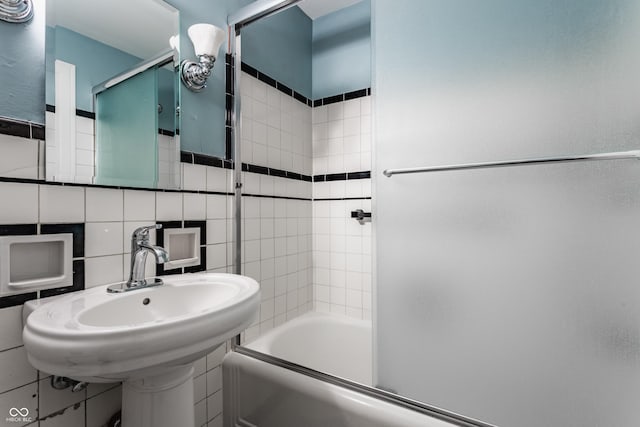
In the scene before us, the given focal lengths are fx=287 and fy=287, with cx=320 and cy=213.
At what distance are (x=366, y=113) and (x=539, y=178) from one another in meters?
1.23

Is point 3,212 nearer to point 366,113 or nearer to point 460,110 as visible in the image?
point 460,110

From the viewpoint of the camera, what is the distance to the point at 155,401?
750 millimetres

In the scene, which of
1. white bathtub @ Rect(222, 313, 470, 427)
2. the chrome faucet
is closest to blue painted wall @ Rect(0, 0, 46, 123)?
the chrome faucet

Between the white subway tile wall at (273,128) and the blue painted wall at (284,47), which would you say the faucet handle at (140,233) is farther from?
the blue painted wall at (284,47)

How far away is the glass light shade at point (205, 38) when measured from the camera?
1.13 metres

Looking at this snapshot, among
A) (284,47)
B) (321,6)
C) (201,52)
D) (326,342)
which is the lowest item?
(326,342)

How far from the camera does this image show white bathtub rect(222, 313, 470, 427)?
3.03 feet

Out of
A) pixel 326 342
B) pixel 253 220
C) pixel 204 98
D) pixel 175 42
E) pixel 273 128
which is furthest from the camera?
pixel 326 342

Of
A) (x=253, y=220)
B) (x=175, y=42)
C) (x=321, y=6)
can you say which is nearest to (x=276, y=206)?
(x=253, y=220)

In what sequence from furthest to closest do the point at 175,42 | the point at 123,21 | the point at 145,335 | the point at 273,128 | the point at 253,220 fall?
1. the point at 273,128
2. the point at 253,220
3. the point at 175,42
4. the point at 123,21
5. the point at 145,335

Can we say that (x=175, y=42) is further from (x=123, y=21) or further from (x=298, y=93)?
(x=298, y=93)

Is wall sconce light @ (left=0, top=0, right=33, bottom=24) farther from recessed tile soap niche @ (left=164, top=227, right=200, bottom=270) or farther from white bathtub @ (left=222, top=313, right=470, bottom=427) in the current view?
white bathtub @ (left=222, top=313, right=470, bottom=427)

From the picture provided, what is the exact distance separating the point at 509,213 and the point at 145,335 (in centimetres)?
92

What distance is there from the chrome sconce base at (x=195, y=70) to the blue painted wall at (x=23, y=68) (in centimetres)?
42
